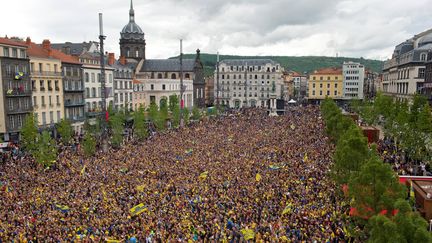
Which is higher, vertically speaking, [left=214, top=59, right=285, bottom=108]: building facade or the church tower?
the church tower

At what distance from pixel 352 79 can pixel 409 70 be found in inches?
2661

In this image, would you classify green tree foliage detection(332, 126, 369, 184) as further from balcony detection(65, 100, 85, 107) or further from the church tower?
the church tower

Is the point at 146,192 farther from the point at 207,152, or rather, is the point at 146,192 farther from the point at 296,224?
the point at 207,152

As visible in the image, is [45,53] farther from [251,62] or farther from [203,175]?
[251,62]

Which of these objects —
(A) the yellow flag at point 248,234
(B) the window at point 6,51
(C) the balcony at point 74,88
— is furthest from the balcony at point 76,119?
(A) the yellow flag at point 248,234

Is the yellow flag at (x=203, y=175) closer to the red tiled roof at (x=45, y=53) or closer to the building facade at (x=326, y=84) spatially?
the red tiled roof at (x=45, y=53)

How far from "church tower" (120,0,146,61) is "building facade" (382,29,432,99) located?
240ft

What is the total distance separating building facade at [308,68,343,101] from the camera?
146 meters

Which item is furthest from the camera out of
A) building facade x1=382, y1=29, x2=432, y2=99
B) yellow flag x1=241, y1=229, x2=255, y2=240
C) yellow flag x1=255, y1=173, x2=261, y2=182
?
building facade x1=382, y1=29, x2=432, y2=99

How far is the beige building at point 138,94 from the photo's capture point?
101 m

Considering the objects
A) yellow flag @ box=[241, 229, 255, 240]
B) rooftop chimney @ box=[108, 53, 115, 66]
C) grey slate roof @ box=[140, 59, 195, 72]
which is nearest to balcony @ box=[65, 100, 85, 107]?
rooftop chimney @ box=[108, 53, 115, 66]

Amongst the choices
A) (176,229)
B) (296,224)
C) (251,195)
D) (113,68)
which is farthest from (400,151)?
(113,68)

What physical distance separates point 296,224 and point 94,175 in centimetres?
2017

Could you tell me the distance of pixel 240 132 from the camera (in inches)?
2472
